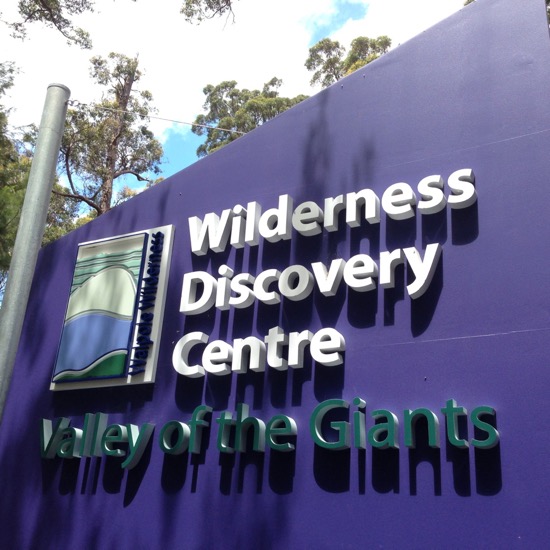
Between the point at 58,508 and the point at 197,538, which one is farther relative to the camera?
the point at 58,508

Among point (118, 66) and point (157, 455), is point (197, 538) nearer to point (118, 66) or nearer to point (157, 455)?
point (157, 455)

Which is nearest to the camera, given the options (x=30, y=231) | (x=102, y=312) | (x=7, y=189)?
(x=30, y=231)

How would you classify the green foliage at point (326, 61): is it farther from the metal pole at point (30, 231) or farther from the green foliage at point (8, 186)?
the metal pole at point (30, 231)

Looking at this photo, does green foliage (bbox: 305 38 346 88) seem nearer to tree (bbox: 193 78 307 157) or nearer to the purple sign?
tree (bbox: 193 78 307 157)

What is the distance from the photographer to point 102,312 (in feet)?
26.8

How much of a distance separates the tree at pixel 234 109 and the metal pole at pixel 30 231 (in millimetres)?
18529

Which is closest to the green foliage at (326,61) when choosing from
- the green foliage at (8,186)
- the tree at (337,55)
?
the tree at (337,55)

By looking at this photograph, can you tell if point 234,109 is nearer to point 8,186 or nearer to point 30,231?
point 8,186

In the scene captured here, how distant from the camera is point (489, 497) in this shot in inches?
199

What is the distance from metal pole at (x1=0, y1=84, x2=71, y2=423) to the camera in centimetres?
481

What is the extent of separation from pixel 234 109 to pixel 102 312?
1972 cm

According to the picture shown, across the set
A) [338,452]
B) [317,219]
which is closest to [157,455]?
[338,452]

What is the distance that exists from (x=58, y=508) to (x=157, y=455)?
1435 millimetres

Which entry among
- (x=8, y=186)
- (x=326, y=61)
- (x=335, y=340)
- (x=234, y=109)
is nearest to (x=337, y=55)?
(x=326, y=61)
